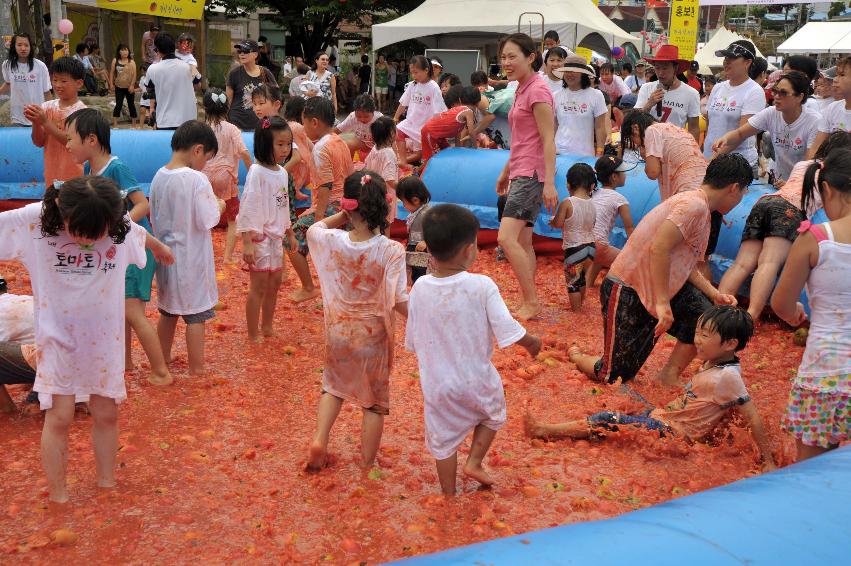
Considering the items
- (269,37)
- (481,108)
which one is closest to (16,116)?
(481,108)

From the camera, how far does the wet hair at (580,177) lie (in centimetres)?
809

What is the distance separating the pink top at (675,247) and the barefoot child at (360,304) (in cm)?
183

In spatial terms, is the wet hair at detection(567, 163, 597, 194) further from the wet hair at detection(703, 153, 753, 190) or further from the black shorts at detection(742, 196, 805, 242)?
the wet hair at detection(703, 153, 753, 190)

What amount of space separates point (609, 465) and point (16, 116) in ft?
30.9

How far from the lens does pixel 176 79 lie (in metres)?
11.1

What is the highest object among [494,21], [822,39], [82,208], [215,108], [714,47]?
[822,39]

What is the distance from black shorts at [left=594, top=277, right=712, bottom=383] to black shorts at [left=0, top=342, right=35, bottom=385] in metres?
3.53

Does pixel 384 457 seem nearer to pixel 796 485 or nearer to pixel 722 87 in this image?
pixel 796 485

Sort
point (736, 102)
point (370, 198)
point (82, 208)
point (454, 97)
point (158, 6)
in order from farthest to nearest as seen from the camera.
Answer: point (158, 6) → point (454, 97) → point (736, 102) → point (370, 198) → point (82, 208)

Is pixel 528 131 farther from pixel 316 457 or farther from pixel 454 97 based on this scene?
pixel 454 97

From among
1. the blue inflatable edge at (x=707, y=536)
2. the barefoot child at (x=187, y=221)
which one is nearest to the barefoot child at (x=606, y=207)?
the barefoot child at (x=187, y=221)

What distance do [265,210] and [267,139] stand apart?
1.71 feet

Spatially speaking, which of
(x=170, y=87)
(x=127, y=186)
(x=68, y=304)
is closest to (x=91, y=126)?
(x=127, y=186)

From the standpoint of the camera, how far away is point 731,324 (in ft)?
15.8
